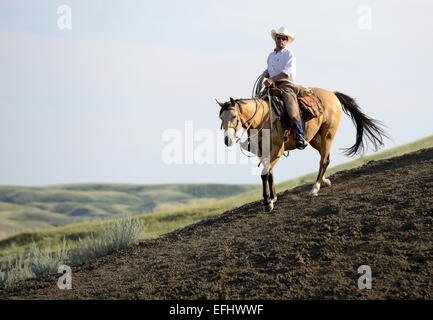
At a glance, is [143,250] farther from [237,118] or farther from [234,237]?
[237,118]

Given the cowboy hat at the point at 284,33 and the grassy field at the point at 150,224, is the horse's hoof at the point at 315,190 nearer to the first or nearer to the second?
the cowboy hat at the point at 284,33

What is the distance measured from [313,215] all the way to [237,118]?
236cm

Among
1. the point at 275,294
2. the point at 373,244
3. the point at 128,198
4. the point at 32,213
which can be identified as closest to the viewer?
the point at 275,294

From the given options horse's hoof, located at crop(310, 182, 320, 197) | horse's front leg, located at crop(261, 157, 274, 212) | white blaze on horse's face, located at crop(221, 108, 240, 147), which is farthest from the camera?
horse's hoof, located at crop(310, 182, 320, 197)

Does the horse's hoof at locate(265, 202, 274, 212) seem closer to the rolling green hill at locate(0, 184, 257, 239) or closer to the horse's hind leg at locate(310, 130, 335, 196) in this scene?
the horse's hind leg at locate(310, 130, 335, 196)

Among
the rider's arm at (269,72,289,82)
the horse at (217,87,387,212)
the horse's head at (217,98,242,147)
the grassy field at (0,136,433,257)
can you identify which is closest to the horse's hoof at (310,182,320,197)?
the horse at (217,87,387,212)

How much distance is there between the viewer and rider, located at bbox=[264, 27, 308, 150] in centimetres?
1134

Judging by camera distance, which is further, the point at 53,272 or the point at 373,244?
the point at 53,272

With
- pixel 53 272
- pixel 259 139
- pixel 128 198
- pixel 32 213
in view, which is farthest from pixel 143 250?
pixel 128 198

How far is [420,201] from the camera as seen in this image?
9.63 m

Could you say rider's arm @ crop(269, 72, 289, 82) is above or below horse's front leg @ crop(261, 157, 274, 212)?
above

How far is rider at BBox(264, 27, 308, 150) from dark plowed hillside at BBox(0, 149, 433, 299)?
63.9 inches

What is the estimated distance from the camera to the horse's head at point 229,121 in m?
9.74

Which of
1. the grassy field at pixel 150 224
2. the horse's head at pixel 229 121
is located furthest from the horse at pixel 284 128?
the grassy field at pixel 150 224
